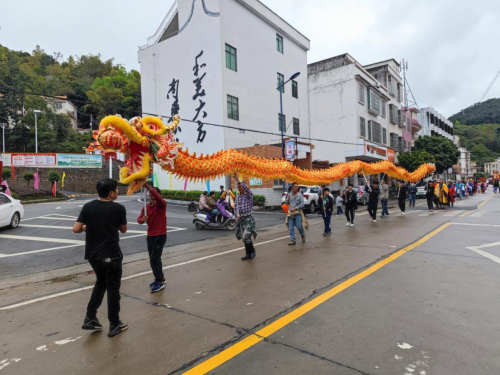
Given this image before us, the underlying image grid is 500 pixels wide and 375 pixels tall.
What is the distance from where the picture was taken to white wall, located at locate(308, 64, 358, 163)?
2867 centimetres

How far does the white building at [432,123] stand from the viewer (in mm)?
48500

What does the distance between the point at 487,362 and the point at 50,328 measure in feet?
15.1

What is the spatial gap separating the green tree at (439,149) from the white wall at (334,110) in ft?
38.6

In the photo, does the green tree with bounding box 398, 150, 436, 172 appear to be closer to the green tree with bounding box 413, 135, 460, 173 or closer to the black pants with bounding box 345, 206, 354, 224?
the green tree with bounding box 413, 135, 460, 173

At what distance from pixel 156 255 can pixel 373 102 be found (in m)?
31.2

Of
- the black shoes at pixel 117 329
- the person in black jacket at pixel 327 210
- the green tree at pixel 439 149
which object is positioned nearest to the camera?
the black shoes at pixel 117 329

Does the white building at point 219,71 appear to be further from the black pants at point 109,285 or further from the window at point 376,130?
the black pants at point 109,285

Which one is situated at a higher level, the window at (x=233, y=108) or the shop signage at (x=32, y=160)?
the window at (x=233, y=108)

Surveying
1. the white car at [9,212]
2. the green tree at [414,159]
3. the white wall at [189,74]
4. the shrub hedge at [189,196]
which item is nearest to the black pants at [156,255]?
the white car at [9,212]

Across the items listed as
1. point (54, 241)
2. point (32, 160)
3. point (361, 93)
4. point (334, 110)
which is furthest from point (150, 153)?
point (32, 160)

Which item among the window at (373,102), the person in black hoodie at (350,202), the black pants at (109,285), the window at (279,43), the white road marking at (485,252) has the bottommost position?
the white road marking at (485,252)

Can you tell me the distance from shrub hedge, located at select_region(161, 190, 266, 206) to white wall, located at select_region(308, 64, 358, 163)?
1245 cm

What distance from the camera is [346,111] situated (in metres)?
29.0

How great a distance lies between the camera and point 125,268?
22.4 feet
